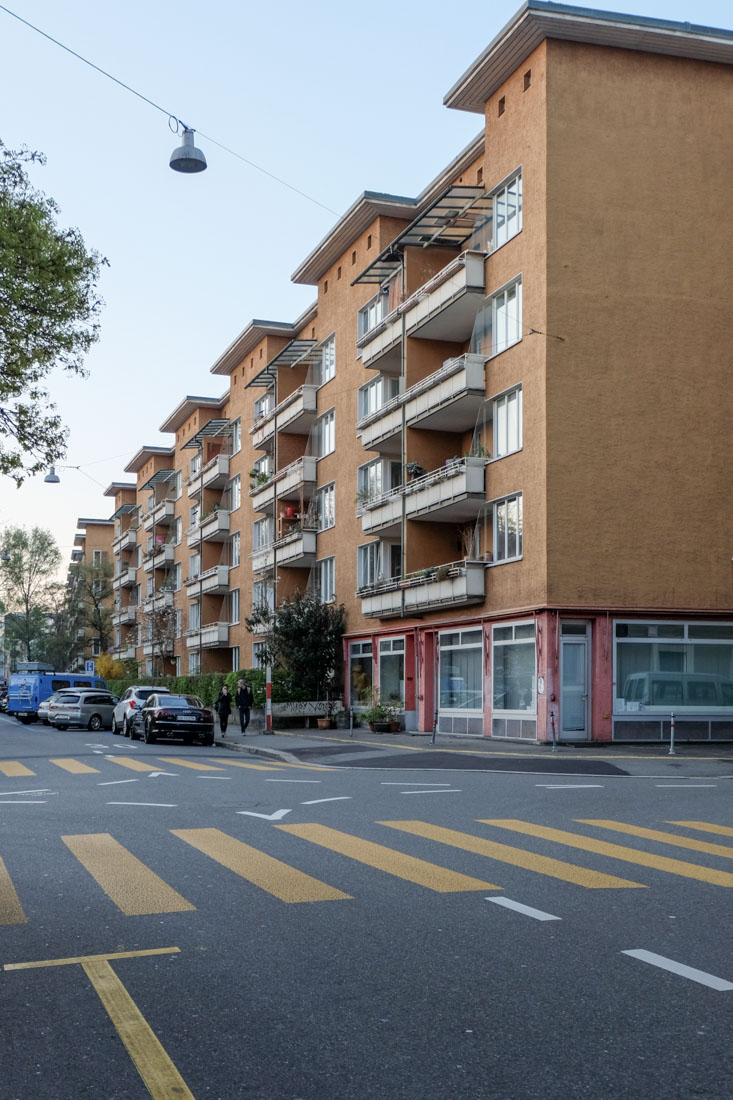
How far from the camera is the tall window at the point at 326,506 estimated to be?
44.2 metres

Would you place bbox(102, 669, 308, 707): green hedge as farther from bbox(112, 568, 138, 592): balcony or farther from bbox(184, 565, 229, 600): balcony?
bbox(112, 568, 138, 592): balcony

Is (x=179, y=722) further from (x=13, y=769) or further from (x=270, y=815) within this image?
(x=270, y=815)

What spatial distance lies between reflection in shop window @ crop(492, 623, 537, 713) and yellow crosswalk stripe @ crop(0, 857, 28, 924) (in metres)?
19.5

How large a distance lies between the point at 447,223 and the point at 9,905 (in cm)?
2790

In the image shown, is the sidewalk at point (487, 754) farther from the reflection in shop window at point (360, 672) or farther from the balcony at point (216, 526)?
the balcony at point (216, 526)

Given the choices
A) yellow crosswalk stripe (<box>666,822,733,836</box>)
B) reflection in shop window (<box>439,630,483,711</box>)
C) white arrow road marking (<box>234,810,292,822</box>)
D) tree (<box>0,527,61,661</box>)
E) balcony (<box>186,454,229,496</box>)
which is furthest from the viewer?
tree (<box>0,527,61,661</box>)

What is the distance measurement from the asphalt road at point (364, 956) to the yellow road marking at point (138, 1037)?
2 cm

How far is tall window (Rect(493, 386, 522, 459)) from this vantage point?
1145 inches

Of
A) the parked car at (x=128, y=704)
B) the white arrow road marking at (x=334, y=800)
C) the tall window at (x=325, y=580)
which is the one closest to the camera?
the white arrow road marking at (x=334, y=800)

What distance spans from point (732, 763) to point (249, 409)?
39.7 meters

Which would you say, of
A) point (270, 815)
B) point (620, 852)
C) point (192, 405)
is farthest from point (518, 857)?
point (192, 405)

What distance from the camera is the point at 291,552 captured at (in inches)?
1849

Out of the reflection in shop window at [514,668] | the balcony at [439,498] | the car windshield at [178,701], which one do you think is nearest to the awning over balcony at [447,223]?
the balcony at [439,498]

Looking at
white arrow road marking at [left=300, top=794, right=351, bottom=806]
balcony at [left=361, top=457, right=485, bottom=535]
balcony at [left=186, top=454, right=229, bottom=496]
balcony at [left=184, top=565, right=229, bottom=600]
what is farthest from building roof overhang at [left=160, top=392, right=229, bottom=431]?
white arrow road marking at [left=300, top=794, right=351, bottom=806]
